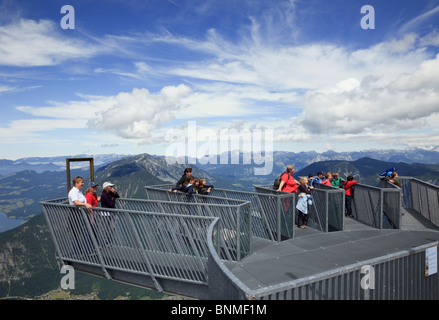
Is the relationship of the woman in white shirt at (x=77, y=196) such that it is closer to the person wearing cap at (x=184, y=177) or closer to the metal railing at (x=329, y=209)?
the person wearing cap at (x=184, y=177)

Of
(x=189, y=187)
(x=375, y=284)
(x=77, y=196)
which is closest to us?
(x=375, y=284)

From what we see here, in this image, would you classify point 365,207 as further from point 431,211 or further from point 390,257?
point 390,257

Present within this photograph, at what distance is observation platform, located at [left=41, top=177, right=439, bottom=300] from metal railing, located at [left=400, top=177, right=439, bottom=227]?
0.10 meters

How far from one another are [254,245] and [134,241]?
12.2 feet

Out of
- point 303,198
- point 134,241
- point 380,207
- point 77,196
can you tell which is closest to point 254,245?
point 303,198

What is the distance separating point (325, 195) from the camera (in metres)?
10.8

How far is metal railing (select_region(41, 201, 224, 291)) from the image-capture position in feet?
24.4

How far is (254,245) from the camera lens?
9.38 meters

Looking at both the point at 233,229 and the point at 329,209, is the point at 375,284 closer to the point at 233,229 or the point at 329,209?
the point at 233,229

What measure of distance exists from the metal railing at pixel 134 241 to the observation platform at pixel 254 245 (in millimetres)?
28

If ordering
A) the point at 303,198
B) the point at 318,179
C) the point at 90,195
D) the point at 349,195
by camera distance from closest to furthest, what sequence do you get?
the point at 90,195, the point at 303,198, the point at 349,195, the point at 318,179

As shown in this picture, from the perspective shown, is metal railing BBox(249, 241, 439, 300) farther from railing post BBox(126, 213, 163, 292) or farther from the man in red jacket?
the man in red jacket

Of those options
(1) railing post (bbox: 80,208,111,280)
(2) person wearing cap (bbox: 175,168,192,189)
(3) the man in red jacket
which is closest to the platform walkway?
(3) the man in red jacket

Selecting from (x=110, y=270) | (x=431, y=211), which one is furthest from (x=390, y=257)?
(x=431, y=211)
